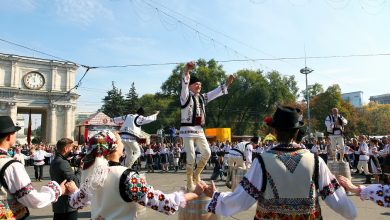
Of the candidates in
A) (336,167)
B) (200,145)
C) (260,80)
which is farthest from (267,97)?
(200,145)

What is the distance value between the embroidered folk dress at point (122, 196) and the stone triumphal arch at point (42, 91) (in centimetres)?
4987

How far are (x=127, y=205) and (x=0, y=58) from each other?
54.0m

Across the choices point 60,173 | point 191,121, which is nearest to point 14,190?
point 60,173

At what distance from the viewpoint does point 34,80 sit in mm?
52500

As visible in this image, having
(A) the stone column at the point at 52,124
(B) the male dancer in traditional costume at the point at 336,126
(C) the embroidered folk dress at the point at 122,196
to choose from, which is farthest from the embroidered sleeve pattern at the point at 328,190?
(A) the stone column at the point at 52,124

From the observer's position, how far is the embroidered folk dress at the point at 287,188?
3.18 metres

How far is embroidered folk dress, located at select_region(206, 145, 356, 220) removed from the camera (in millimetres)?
3176

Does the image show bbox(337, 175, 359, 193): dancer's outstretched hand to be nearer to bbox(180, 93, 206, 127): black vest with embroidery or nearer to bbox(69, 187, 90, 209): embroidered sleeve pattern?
bbox(69, 187, 90, 209): embroidered sleeve pattern

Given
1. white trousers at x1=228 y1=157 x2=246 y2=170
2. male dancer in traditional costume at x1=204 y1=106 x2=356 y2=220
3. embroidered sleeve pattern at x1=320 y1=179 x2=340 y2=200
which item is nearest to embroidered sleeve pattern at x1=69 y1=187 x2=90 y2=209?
male dancer in traditional costume at x1=204 y1=106 x2=356 y2=220

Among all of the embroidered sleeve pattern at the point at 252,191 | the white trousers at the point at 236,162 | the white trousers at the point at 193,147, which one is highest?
the white trousers at the point at 193,147

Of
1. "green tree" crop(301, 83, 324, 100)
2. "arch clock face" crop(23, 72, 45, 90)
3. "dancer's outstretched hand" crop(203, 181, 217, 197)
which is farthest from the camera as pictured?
"green tree" crop(301, 83, 324, 100)

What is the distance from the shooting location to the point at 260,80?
60.4 metres

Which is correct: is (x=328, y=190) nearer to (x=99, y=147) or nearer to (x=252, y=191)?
(x=252, y=191)

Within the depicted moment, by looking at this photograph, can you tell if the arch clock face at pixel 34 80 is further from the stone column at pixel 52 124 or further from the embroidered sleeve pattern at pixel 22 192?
the embroidered sleeve pattern at pixel 22 192
